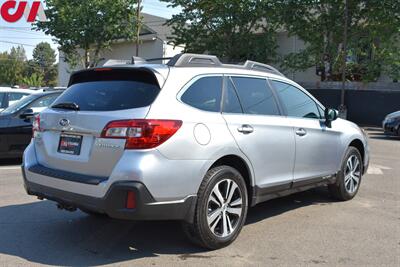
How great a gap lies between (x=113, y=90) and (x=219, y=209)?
1.50m

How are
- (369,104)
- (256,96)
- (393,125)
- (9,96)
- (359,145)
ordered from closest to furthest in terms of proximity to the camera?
1. (256,96)
2. (359,145)
3. (9,96)
4. (393,125)
5. (369,104)

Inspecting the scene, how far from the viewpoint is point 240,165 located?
5254mm

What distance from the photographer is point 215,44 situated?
3397 cm

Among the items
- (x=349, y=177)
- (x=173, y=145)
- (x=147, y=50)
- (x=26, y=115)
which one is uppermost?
(x=147, y=50)

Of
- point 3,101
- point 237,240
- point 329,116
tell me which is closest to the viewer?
point 237,240

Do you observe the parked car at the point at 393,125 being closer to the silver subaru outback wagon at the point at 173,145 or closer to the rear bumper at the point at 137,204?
the silver subaru outback wagon at the point at 173,145

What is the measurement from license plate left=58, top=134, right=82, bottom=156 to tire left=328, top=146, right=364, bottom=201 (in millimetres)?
3674

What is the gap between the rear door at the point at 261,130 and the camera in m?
5.22

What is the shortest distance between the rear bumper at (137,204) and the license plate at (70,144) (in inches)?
15.1

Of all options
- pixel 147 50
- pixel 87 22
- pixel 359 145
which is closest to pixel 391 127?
pixel 359 145

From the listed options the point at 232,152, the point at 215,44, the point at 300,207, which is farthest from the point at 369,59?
the point at 232,152

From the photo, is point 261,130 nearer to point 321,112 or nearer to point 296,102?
point 296,102

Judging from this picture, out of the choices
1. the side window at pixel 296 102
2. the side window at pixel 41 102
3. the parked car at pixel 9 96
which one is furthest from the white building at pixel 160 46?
the side window at pixel 296 102

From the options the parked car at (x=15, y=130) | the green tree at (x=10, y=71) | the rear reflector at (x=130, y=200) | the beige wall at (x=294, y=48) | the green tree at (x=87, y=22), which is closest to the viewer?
the rear reflector at (x=130, y=200)
